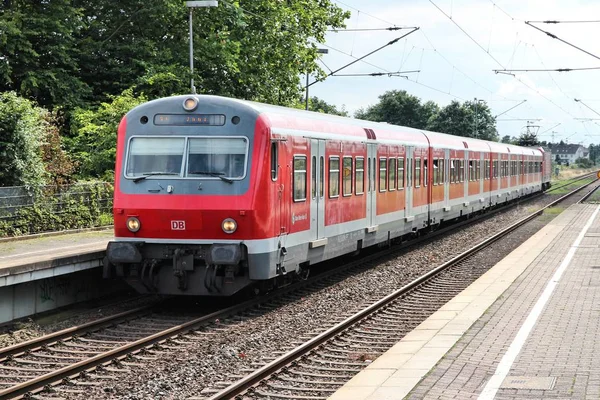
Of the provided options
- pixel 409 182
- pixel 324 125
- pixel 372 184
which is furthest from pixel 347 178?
pixel 409 182

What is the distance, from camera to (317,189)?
1627 cm

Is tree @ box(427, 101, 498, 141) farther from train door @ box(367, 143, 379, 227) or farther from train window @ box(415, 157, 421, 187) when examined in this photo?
train door @ box(367, 143, 379, 227)

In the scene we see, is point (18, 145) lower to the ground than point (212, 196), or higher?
higher

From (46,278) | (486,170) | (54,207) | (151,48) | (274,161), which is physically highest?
(151,48)

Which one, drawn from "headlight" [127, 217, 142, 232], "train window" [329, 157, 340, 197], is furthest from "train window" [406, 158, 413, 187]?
"headlight" [127, 217, 142, 232]

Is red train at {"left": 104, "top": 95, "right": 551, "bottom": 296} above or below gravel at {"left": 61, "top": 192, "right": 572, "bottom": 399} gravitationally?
above

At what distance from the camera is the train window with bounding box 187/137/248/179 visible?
13523 mm

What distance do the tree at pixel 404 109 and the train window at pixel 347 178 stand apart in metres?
101

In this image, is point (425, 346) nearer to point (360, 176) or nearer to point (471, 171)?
point (360, 176)

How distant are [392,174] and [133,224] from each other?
969 centimetres

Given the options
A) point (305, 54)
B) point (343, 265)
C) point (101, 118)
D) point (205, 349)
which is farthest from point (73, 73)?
point (205, 349)

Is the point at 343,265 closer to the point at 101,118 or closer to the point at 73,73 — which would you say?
the point at 101,118

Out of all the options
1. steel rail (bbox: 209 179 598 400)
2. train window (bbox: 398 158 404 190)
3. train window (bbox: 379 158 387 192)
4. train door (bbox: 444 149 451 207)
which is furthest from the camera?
train door (bbox: 444 149 451 207)

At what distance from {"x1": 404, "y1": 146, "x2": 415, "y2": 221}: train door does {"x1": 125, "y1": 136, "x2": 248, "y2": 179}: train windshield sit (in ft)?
35.7
